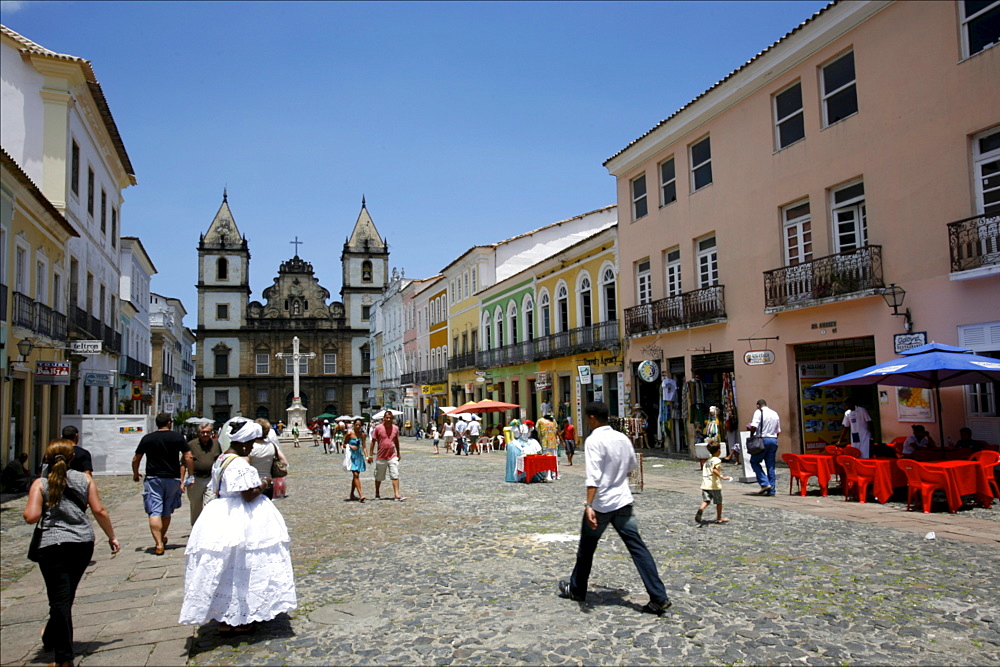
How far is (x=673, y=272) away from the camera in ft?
73.8

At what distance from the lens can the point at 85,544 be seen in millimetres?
5227

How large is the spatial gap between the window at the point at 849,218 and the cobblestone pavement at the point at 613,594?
6.52m

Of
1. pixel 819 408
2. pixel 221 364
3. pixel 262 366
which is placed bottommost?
pixel 819 408

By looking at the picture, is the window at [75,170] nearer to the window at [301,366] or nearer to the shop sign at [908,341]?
the shop sign at [908,341]

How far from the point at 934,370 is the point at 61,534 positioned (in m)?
11.1

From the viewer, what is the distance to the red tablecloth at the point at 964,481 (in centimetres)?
1032

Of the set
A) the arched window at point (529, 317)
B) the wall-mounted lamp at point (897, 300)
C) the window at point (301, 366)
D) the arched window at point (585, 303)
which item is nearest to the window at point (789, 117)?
the wall-mounted lamp at point (897, 300)

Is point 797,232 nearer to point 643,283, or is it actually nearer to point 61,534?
point 643,283

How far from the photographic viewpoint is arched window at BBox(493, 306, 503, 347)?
3694cm

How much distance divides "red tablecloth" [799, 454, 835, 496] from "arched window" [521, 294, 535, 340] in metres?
20.9

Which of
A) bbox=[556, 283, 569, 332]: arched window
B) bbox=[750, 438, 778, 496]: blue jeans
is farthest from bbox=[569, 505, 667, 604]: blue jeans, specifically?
bbox=[556, 283, 569, 332]: arched window

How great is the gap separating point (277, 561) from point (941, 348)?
10.1 metres

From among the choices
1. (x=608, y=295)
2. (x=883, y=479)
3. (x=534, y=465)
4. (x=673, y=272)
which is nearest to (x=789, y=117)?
(x=673, y=272)

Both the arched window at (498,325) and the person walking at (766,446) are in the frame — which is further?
the arched window at (498,325)
